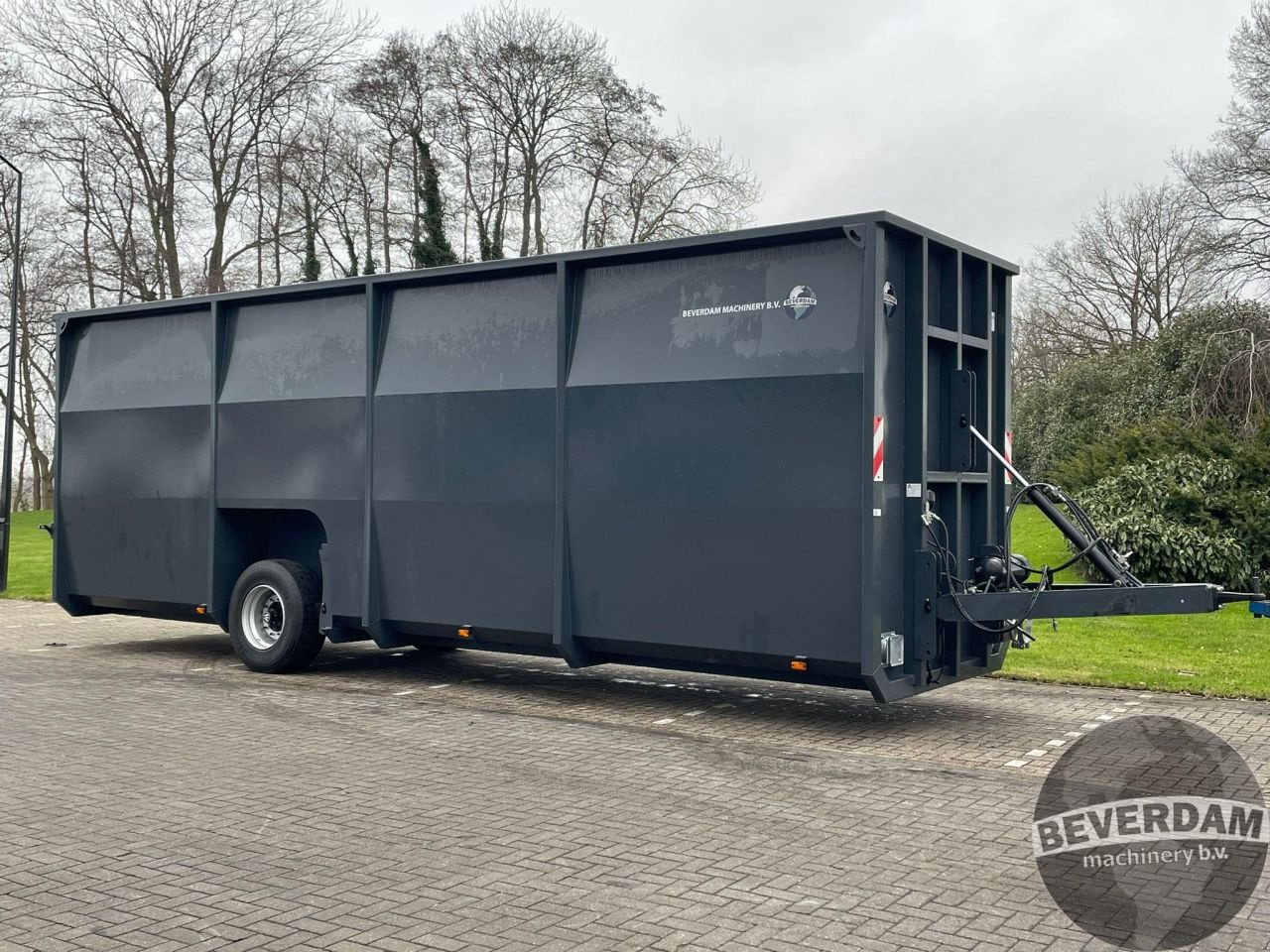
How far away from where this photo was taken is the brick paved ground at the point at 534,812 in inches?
187

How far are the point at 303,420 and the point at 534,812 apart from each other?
5494 mm

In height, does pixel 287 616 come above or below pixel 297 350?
below

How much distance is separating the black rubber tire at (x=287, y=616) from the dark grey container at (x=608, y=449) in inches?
12.8

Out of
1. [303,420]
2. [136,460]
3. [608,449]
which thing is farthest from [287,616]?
[608,449]

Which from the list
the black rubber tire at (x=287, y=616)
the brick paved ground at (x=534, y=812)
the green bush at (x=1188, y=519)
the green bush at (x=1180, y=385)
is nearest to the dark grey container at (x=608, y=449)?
the black rubber tire at (x=287, y=616)

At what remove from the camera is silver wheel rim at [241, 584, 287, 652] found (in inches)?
444

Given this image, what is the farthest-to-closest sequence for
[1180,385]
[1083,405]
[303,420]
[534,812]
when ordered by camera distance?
1. [1083,405]
2. [1180,385]
3. [303,420]
4. [534,812]

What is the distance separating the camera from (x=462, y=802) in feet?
21.6

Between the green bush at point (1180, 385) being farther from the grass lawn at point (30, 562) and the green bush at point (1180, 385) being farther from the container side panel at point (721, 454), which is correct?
the grass lawn at point (30, 562)

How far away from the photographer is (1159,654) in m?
A: 11.9

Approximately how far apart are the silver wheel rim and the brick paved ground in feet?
1.41

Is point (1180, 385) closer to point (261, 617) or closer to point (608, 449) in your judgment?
point (608, 449)

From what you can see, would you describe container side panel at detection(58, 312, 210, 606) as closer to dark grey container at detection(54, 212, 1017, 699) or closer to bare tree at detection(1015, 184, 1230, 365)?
dark grey container at detection(54, 212, 1017, 699)

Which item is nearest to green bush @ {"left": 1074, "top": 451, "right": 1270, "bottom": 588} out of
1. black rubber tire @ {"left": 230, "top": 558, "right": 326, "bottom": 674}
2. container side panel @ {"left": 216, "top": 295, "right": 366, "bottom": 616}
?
container side panel @ {"left": 216, "top": 295, "right": 366, "bottom": 616}
